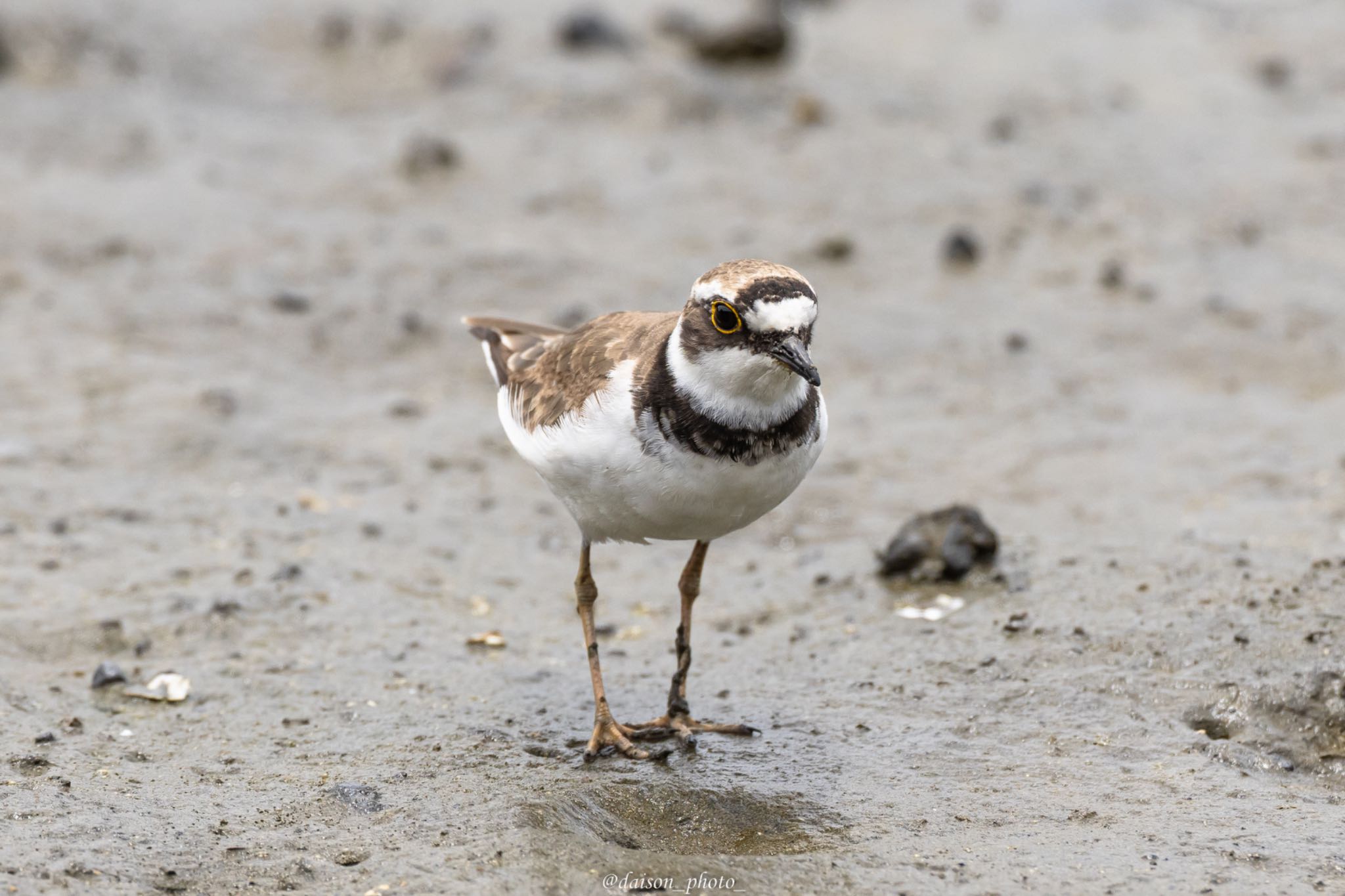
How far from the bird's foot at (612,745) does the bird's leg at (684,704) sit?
13 cm

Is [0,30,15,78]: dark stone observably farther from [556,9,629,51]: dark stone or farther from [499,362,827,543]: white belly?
[499,362,827,543]: white belly

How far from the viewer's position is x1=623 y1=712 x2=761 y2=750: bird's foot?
18.4 feet

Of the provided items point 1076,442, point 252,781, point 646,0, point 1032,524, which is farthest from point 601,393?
point 646,0

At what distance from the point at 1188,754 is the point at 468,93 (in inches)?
364

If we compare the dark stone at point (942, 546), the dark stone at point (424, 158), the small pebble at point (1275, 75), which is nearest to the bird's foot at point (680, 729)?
the dark stone at point (942, 546)

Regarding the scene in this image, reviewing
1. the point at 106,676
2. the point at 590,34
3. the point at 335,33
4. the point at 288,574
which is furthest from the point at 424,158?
the point at 106,676

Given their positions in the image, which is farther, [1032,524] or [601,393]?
[1032,524]

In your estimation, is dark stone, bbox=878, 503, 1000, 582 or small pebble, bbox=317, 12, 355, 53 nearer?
dark stone, bbox=878, 503, 1000, 582

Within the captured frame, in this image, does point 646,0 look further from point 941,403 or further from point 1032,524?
point 1032,524

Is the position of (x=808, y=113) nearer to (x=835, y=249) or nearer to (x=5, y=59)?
(x=835, y=249)

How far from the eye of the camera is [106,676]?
580 centimetres

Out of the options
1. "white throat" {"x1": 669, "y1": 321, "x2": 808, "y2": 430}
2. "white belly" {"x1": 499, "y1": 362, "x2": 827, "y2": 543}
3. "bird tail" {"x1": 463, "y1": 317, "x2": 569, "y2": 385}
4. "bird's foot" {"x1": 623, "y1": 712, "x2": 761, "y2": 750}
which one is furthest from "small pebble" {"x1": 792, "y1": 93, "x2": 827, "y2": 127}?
"white throat" {"x1": 669, "y1": 321, "x2": 808, "y2": 430}

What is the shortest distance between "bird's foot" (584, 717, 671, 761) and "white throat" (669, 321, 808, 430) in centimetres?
142

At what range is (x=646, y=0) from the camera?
14031 millimetres
